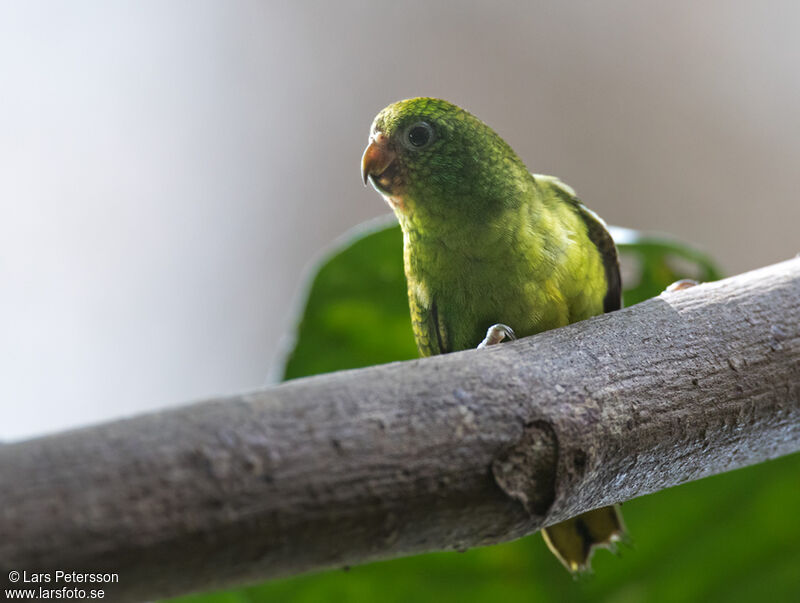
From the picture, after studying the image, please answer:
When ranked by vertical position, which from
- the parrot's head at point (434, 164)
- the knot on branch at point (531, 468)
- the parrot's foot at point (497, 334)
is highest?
the parrot's head at point (434, 164)

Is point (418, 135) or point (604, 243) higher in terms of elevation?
point (418, 135)

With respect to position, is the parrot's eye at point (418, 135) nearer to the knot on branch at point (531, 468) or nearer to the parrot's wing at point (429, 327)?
the parrot's wing at point (429, 327)

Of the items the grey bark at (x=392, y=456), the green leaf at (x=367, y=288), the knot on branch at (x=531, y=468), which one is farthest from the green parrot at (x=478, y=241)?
the knot on branch at (x=531, y=468)

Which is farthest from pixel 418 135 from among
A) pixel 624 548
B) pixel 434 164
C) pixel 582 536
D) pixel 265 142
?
pixel 265 142

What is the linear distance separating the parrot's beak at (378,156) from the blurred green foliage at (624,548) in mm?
240

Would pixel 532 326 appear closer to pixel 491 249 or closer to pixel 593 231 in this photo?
pixel 491 249

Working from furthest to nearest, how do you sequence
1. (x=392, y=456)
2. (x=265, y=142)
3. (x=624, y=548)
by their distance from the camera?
(x=265, y=142) → (x=624, y=548) → (x=392, y=456)

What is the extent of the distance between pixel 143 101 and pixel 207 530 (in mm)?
2831

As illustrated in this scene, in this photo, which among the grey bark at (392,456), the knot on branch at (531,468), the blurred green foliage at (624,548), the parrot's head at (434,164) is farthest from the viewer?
the blurred green foliage at (624,548)

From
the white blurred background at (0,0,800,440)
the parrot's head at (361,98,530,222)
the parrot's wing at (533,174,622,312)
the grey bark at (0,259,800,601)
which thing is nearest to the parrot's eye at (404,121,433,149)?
the parrot's head at (361,98,530,222)

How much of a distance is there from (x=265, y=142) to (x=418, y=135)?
6.99ft

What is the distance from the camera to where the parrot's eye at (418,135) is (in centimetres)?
124

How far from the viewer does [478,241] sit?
1232 millimetres

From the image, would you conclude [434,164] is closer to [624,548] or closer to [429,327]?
[429,327]
